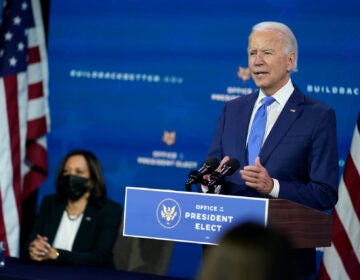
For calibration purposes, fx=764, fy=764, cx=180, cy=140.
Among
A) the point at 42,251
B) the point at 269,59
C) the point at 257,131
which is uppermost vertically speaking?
the point at 269,59

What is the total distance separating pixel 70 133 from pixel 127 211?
318 centimetres

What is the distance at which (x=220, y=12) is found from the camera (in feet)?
17.3

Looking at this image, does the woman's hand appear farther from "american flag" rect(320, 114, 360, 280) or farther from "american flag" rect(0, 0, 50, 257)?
"american flag" rect(0, 0, 50, 257)

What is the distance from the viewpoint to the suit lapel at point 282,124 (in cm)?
293

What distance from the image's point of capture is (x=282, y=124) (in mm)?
2959

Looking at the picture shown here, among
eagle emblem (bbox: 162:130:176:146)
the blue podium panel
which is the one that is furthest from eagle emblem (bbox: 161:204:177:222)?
eagle emblem (bbox: 162:130:176:146)

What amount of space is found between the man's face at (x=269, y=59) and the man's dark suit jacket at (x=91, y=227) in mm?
1856

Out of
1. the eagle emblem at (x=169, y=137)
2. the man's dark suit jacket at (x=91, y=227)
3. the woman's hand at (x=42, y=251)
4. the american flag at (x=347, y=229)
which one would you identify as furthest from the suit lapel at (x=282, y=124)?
the eagle emblem at (x=169, y=137)

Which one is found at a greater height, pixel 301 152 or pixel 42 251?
pixel 301 152

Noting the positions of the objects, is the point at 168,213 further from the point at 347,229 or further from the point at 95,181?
the point at 95,181

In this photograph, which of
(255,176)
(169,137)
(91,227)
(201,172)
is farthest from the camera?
(169,137)

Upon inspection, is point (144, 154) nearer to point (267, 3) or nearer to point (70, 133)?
point (70, 133)

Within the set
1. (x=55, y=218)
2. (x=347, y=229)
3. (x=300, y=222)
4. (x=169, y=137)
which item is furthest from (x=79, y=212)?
(x=300, y=222)

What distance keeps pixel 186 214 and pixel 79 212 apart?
2.47m
